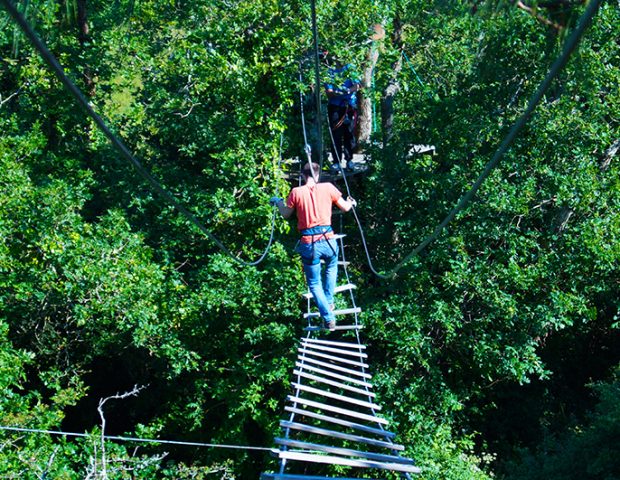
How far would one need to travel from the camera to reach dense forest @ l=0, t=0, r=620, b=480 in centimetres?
935

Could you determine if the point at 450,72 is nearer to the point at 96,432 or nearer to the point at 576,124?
the point at 576,124

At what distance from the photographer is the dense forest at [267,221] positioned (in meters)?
9.35

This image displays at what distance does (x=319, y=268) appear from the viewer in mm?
6824

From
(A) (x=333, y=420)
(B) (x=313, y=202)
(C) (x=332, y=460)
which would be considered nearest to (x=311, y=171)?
(B) (x=313, y=202)

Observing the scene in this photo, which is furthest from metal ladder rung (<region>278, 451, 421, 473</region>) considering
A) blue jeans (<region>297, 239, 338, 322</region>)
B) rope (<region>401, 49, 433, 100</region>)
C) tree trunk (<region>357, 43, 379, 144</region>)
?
tree trunk (<region>357, 43, 379, 144</region>)

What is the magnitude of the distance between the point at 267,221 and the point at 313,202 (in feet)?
11.5

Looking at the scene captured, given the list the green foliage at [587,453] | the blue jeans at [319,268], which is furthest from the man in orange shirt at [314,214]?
the green foliage at [587,453]

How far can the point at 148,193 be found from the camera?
1064 centimetres

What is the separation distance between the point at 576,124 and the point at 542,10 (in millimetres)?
5979

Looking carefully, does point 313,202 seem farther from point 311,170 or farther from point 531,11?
point 531,11

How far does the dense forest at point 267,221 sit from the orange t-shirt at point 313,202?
3249 millimetres

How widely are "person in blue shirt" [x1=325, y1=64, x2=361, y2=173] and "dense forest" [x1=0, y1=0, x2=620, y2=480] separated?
0.84 ft

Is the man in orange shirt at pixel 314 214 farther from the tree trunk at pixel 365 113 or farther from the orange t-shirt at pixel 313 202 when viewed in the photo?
the tree trunk at pixel 365 113

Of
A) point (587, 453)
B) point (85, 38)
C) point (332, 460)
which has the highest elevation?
point (85, 38)
